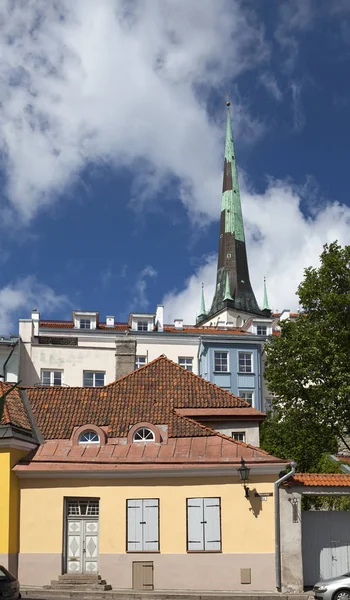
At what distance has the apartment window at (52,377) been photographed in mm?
49938

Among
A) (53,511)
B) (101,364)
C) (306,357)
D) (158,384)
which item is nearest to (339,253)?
(306,357)

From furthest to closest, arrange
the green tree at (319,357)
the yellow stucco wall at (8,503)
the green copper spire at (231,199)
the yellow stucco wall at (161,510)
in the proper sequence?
the green copper spire at (231,199) → the green tree at (319,357) → the yellow stucco wall at (161,510) → the yellow stucco wall at (8,503)

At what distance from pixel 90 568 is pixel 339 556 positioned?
729 cm

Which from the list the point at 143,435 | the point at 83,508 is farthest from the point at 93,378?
the point at 83,508

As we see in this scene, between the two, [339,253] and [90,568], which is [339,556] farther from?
[339,253]

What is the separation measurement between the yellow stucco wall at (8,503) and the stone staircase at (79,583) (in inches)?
61.9

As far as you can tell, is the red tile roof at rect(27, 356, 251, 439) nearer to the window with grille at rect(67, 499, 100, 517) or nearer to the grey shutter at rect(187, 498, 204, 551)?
the window with grille at rect(67, 499, 100, 517)

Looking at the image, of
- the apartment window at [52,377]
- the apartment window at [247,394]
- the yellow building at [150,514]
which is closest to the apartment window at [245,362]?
the apartment window at [247,394]

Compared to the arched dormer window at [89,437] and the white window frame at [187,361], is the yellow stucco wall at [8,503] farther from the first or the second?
the white window frame at [187,361]

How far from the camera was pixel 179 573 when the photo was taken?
72.8ft

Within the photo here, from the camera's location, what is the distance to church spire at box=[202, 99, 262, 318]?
248ft

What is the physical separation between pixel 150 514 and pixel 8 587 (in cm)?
647

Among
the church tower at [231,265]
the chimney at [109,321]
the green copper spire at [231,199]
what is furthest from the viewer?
the green copper spire at [231,199]

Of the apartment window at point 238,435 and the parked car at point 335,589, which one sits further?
the apartment window at point 238,435
